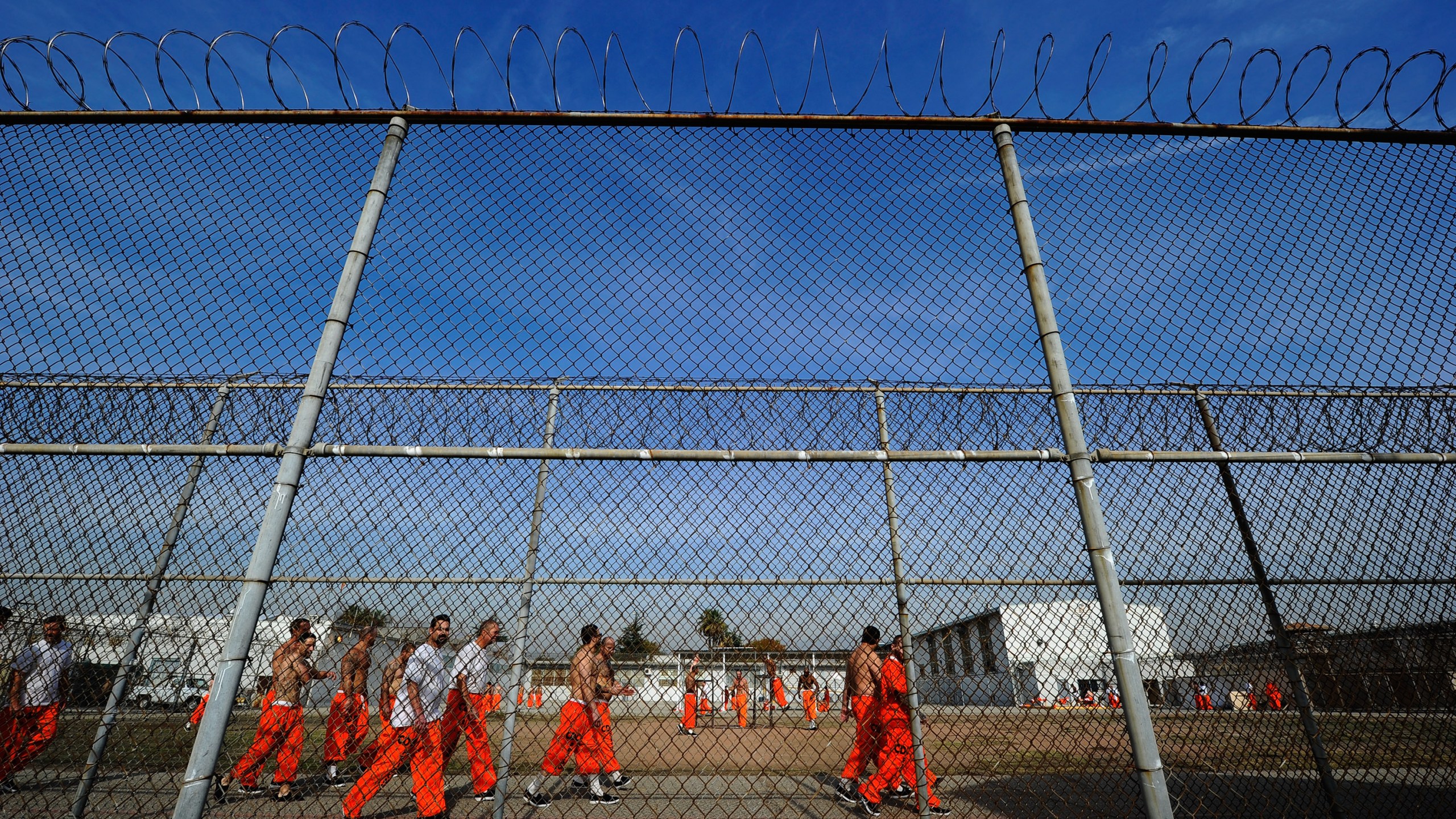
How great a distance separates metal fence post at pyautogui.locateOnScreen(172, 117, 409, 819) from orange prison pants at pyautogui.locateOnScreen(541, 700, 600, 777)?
143 inches

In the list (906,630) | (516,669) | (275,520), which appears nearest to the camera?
(275,520)

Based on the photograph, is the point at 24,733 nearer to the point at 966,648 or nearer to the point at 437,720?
the point at 437,720

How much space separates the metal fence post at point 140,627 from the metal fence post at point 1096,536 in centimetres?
430

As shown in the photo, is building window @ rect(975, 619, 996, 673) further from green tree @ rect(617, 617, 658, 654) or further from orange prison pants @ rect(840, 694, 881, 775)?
green tree @ rect(617, 617, 658, 654)

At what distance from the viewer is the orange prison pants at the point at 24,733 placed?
17.3ft

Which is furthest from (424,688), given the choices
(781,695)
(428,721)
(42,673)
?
(781,695)

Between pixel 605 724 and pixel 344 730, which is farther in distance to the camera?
pixel 344 730

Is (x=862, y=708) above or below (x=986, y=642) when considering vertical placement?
below

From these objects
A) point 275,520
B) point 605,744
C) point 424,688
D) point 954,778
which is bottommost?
point 954,778

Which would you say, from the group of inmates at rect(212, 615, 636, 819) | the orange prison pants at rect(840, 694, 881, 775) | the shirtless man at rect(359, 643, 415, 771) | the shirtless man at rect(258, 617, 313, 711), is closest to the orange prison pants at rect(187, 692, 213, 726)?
the group of inmates at rect(212, 615, 636, 819)

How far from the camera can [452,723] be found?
5723 millimetres

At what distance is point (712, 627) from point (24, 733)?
253 inches

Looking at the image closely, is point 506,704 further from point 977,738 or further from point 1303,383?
point 977,738

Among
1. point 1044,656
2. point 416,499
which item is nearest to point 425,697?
point 416,499
